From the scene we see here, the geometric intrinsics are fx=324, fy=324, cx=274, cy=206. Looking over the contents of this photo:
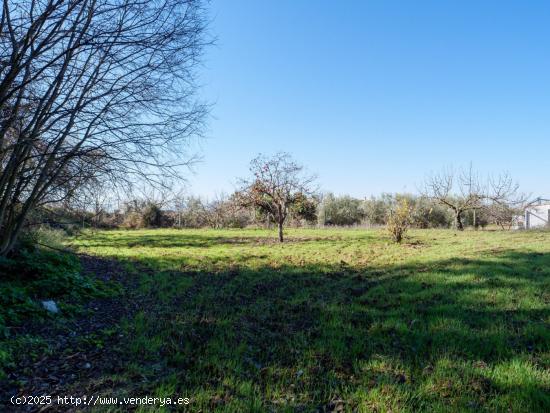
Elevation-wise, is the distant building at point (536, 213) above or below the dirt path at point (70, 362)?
above

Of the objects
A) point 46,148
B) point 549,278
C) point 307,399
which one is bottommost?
point 307,399

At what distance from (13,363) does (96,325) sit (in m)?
1.36

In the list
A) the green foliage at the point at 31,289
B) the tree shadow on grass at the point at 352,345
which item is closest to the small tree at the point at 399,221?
the tree shadow on grass at the point at 352,345

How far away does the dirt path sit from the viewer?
2871 millimetres

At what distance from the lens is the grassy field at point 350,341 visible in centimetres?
284

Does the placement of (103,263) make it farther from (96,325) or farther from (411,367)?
(411,367)

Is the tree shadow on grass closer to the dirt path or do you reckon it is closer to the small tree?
the dirt path

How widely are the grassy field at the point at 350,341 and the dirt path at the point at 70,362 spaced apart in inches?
8.2

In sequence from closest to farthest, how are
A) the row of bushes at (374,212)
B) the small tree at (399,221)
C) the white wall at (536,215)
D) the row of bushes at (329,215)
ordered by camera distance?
1. the small tree at (399,221)
2. the white wall at (536,215)
3. the row of bushes at (329,215)
4. the row of bushes at (374,212)

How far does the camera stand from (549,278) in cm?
632

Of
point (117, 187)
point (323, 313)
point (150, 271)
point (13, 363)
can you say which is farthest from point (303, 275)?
point (13, 363)

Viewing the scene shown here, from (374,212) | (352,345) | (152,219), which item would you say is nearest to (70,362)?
(352,345)

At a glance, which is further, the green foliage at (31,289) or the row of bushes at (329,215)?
the row of bushes at (329,215)

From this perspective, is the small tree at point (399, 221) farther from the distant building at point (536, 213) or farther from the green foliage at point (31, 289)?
the distant building at point (536, 213)
